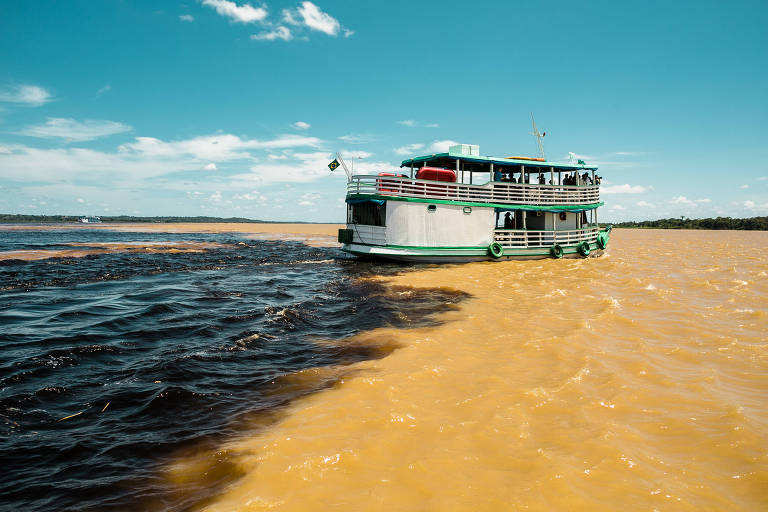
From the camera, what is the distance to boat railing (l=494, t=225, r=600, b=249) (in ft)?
71.6

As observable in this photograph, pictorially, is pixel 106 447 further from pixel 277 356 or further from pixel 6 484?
pixel 277 356

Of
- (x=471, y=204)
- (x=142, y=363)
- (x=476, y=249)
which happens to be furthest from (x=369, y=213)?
(x=142, y=363)

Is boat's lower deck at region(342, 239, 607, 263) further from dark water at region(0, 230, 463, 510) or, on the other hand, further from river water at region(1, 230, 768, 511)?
river water at region(1, 230, 768, 511)

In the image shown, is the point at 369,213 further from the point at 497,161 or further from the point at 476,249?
the point at 497,161

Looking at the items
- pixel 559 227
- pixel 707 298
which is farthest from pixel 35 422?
pixel 559 227

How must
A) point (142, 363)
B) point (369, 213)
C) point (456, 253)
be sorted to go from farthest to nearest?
1. point (369, 213)
2. point (456, 253)
3. point (142, 363)

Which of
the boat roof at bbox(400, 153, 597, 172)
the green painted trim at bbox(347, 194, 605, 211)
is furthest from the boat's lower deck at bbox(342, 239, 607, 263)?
the boat roof at bbox(400, 153, 597, 172)

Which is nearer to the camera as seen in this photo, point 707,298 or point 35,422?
point 35,422

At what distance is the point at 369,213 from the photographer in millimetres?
20641

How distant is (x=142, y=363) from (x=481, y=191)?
714 inches

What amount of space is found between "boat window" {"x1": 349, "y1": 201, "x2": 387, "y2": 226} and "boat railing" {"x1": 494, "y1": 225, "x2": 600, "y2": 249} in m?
6.95

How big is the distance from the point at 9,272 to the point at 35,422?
17491 millimetres

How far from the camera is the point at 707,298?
11781 millimetres

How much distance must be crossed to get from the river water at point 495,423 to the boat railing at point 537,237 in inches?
500
